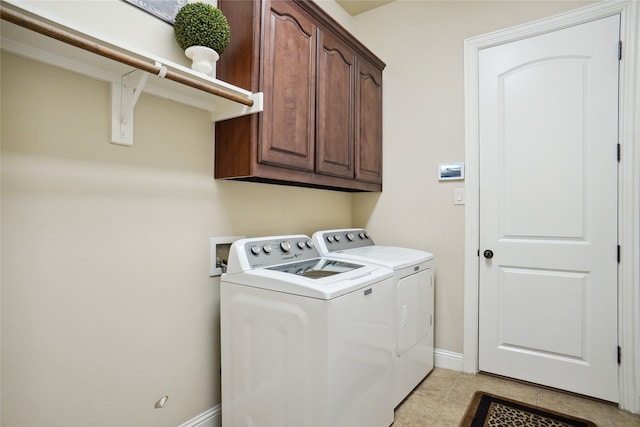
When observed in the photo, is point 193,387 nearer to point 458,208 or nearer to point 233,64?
point 233,64

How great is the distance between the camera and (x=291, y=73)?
5.53 ft

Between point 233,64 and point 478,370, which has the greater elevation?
point 233,64

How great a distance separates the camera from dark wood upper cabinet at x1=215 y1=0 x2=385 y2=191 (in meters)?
1.52

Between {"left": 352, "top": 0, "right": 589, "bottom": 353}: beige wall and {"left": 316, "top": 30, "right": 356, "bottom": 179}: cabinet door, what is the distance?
21.0 inches

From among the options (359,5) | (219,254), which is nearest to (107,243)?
(219,254)

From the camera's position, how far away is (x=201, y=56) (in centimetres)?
141

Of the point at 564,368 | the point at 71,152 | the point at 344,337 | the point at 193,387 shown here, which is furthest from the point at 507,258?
the point at 71,152

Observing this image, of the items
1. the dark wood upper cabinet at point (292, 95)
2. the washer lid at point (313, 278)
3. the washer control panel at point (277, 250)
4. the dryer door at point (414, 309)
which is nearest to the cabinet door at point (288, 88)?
the dark wood upper cabinet at point (292, 95)

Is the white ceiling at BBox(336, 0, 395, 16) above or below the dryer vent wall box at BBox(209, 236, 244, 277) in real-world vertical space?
above

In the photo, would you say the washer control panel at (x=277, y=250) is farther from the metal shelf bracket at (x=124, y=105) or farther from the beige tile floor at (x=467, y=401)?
the beige tile floor at (x=467, y=401)

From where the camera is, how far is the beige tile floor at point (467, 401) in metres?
1.75

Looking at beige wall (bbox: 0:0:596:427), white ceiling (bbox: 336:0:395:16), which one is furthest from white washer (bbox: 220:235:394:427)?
white ceiling (bbox: 336:0:395:16)

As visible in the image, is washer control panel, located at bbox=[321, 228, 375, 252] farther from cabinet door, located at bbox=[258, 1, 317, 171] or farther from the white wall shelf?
the white wall shelf

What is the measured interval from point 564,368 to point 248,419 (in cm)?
190
